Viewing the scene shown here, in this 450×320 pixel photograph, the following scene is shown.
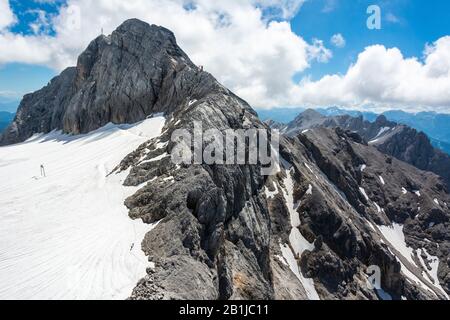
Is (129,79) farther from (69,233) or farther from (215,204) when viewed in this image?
(69,233)

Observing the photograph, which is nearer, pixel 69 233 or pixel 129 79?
pixel 69 233

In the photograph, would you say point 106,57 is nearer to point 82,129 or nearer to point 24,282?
point 82,129

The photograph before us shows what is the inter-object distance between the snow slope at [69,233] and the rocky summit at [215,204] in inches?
53.9

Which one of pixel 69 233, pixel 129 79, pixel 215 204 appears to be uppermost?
pixel 129 79

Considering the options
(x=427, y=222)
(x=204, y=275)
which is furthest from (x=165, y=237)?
(x=427, y=222)

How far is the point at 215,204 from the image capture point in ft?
98.4

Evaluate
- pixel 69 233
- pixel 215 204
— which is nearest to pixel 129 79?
pixel 215 204

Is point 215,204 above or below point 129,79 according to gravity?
below

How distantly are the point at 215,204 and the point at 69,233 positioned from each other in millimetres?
12213

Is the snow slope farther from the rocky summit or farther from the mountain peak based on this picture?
the mountain peak

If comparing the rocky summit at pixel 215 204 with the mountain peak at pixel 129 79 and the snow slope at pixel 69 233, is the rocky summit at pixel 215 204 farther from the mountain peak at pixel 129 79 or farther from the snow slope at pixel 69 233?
the snow slope at pixel 69 233

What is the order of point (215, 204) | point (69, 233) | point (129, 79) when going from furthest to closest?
point (129, 79), point (215, 204), point (69, 233)


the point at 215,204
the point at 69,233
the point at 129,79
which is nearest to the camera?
the point at 69,233

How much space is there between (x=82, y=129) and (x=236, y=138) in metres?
43.0
